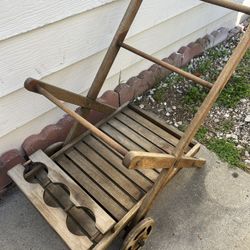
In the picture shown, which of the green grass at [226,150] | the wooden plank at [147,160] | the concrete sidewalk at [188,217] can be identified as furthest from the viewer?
the green grass at [226,150]

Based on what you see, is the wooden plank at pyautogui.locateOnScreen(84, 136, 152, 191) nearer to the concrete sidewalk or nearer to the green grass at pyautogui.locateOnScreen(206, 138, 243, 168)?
the concrete sidewalk

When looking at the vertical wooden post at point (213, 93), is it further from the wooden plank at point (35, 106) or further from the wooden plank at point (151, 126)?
the wooden plank at point (35, 106)

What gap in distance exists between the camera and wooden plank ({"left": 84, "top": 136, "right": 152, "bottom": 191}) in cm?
179

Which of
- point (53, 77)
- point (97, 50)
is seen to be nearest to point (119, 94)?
point (97, 50)

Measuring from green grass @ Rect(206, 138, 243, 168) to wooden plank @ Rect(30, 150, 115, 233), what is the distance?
1.03 meters

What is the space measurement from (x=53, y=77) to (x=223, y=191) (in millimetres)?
1183

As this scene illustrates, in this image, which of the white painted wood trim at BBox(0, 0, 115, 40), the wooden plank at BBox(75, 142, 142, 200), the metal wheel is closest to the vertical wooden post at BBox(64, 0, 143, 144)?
the wooden plank at BBox(75, 142, 142, 200)

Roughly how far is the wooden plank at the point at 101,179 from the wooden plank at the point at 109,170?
22mm

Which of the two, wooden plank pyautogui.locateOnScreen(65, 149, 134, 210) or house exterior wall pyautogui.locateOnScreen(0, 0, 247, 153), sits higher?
house exterior wall pyautogui.locateOnScreen(0, 0, 247, 153)

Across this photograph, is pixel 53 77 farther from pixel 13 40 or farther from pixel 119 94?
pixel 119 94

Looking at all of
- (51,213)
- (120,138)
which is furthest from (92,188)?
(120,138)

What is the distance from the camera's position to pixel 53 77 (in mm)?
1860

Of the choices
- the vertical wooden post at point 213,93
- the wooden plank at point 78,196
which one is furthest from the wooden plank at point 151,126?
the wooden plank at point 78,196

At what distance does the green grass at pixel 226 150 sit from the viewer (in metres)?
2.20
